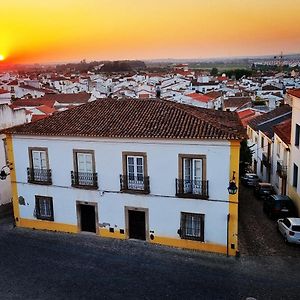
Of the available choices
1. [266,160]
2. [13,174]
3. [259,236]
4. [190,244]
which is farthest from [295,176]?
[13,174]

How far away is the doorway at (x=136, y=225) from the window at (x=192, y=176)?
2.46m

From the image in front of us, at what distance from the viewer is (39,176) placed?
22.2 m

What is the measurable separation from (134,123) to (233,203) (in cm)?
604

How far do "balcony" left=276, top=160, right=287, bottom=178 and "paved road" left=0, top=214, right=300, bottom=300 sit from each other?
363 inches

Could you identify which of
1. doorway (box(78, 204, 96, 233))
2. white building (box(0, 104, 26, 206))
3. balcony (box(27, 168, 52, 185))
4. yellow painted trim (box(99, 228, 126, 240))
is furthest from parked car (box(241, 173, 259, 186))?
white building (box(0, 104, 26, 206))

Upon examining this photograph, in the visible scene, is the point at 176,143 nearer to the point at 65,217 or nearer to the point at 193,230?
the point at 193,230

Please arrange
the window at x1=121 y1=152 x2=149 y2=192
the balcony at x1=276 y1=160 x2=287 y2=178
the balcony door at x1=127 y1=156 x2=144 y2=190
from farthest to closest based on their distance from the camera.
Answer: the balcony at x1=276 y1=160 x2=287 y2=178 < the balcony door at x1=127 y1=156 x2=144 y2=190 < the window at x1=121 y1=152 x2=149 y2=192

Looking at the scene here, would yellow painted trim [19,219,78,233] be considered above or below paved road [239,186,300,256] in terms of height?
above

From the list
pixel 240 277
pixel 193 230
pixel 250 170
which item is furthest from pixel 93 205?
pixel 250 170

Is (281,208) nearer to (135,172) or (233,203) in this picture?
(233,203)

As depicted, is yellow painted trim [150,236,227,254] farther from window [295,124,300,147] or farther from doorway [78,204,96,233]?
window [295,124,300,147]

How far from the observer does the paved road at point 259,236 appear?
19594 mm

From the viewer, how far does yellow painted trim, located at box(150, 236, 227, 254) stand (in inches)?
766

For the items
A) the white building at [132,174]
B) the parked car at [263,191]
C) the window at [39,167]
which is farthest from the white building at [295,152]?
the window at [39,167]
